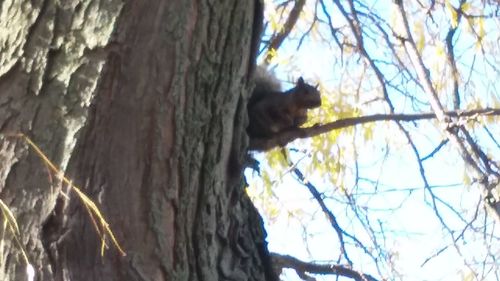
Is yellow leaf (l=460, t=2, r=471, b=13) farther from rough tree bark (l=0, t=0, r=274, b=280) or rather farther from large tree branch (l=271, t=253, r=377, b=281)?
rough tree bark (l=0, t=0, r=274, b=280)

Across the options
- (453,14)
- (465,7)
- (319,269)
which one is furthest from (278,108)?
(465,7)

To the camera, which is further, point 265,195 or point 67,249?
point 265,195

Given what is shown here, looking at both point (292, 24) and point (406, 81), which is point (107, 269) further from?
point (406, 81)

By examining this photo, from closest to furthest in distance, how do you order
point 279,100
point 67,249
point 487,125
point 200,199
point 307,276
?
point 67,249
point 200,199
point 279,100
point 307,276
point 487,125

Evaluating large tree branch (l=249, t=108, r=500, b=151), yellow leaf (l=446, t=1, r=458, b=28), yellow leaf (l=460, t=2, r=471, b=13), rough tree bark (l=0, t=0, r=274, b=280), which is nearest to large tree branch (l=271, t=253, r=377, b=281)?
large tree branch (l=249, t=108, r=500, b=151)

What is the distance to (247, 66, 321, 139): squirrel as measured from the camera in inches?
84.3

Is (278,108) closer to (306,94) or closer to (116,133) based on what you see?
(306,94)

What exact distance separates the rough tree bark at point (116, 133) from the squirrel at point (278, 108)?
2.09 feet

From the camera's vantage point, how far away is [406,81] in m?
3.74

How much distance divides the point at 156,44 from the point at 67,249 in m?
0.32

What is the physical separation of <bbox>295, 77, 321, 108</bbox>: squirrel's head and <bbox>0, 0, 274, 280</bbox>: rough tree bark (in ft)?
2.37

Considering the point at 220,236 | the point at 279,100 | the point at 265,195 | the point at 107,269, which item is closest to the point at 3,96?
the point at 107,269

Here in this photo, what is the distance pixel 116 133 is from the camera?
1369 mm

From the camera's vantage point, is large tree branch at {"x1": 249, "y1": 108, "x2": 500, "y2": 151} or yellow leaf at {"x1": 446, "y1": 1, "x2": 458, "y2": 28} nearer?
large tree branch at {"x1": 249, "y1": 108, "x2": 500, "y2": 151}
